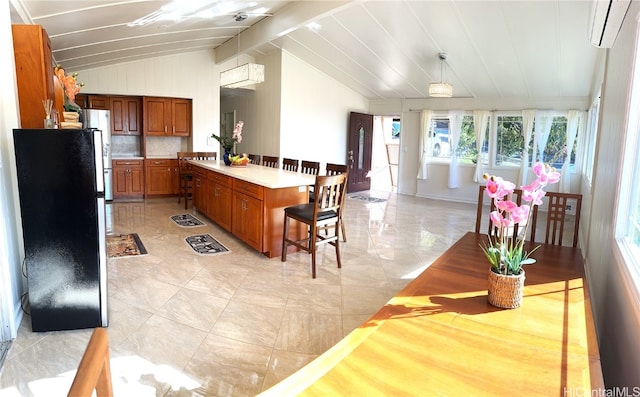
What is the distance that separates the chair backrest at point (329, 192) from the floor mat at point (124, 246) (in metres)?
2.07

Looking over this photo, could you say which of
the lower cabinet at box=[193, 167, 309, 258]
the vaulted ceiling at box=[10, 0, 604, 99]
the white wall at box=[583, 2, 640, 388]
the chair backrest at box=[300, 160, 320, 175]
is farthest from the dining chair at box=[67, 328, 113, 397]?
the chair backrest at box=[300, 160, 320, 175]

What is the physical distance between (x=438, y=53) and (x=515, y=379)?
595 cm

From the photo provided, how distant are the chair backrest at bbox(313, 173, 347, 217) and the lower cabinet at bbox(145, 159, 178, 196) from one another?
16.1 ft

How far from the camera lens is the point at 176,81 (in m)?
7.51

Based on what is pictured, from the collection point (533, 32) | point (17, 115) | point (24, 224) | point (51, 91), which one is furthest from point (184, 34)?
point (533, 32)

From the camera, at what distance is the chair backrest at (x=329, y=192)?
355 cm

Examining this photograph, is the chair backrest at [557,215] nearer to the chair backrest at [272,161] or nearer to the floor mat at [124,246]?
the floor mat at [124,246]

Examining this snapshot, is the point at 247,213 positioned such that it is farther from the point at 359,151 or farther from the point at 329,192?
the point at 359,151

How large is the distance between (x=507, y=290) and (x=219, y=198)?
4152 mm

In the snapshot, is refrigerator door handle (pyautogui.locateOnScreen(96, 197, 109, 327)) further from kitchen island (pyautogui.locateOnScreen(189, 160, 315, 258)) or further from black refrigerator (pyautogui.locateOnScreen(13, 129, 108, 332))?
kitchen island (pyautogui.locateOnScreen(189, 160, 315, 258))

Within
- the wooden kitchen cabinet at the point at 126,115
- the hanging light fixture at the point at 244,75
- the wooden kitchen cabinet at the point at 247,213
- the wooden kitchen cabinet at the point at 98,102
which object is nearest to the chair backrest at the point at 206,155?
the wooden kitchen cabinet at the point at 126,115

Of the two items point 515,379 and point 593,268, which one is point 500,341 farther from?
point 593,268

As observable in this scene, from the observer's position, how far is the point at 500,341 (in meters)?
1.29

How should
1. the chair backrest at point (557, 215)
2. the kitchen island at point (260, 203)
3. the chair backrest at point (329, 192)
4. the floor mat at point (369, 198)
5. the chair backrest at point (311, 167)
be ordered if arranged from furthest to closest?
the floor mat at point (369, 198) < the chair backrest at point (311, 167) < the kitchen island at point (260, 203) < the chair backrest at point (329, 192) < the chair backrest at point (557, 215)
